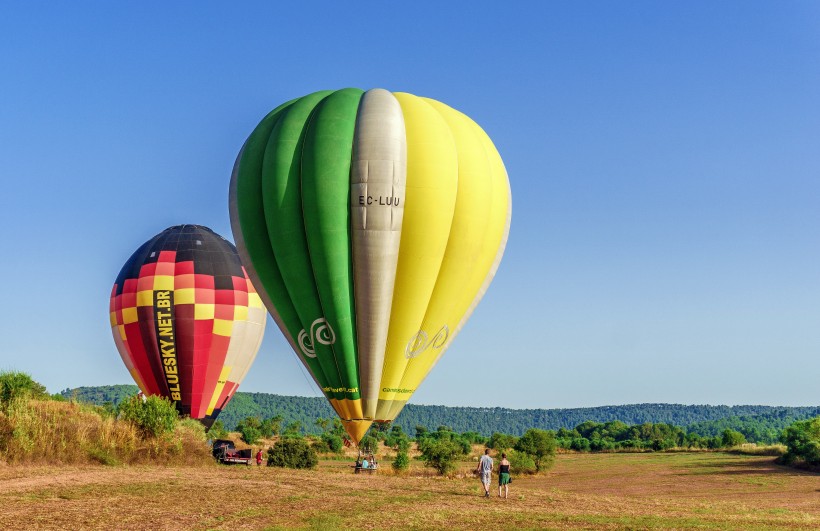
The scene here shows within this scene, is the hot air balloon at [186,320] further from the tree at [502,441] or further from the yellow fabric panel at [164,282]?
the tree at [502,441]

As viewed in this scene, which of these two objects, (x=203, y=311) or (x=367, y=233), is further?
(x=203, y=311)

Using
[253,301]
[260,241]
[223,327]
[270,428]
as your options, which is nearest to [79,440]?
[260,241]

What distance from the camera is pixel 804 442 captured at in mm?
80125

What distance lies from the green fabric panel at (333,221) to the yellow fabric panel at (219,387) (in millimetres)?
21250

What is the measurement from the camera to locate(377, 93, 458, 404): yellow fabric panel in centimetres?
3472

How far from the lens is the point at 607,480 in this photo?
6838 cm

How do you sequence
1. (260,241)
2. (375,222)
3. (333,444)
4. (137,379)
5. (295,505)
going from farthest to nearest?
1. (333,444)
2. (137,379)
3. (260,241)
4. (375,222)
5. (295,505)

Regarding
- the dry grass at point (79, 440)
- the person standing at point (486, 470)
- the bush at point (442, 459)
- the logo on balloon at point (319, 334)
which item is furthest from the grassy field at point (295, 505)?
the bush at point (442, 459)

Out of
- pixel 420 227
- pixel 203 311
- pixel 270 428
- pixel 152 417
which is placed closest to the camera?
pixel 420 227

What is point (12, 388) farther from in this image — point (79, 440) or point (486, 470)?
point (486, 470)

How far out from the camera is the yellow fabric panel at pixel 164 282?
53.1 metres

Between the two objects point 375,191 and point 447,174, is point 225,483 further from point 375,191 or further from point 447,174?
point 447,174

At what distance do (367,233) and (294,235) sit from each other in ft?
10.6

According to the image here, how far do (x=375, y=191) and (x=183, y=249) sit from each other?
2470 centimetres
